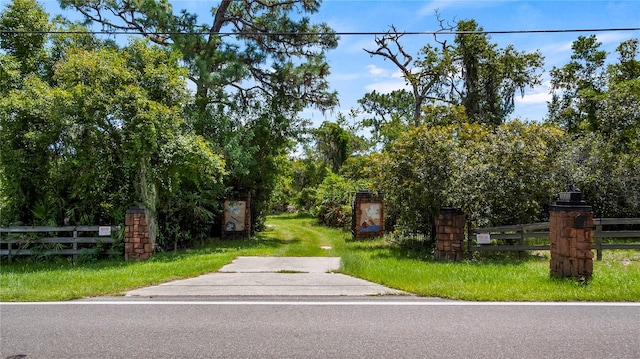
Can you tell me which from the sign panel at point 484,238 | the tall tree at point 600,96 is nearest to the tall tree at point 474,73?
the tall tree at point 600,96

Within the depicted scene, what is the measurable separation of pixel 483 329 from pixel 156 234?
11761 mm

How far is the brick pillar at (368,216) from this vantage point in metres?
18.1

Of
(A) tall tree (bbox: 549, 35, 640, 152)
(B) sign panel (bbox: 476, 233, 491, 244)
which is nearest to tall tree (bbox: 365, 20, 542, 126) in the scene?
(A) tall tree (bbox: 549, 35, 640, 152)

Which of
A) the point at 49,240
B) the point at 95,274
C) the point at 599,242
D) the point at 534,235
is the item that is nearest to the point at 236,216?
the point at 49,240

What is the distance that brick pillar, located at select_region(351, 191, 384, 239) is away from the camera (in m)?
18.1

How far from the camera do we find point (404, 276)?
8.25m

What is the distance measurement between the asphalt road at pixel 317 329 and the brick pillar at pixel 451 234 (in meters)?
5.08

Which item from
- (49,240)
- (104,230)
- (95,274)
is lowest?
(95,274)

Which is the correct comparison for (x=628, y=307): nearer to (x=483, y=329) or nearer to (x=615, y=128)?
(x=483, y=329)

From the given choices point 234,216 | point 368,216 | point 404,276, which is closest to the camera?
point 404,276

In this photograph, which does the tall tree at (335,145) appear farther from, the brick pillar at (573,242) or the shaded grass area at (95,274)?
the brick pillar at (573,242)

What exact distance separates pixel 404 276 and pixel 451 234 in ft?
11.4

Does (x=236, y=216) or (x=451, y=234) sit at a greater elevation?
(x=236, y=216)

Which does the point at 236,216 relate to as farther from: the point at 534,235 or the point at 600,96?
the point at 600,96
